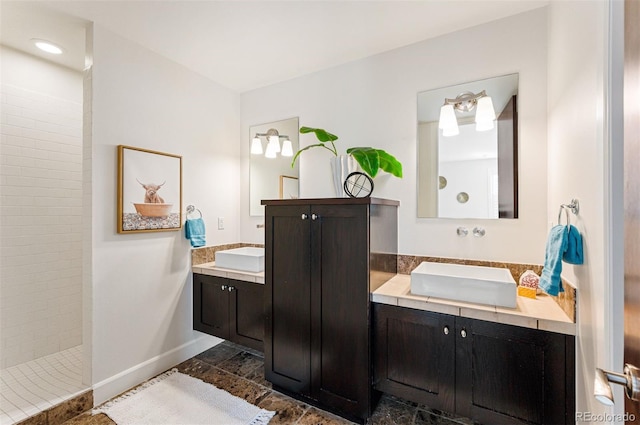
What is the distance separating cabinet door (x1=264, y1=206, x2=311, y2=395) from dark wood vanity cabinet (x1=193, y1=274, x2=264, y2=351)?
0.69ft

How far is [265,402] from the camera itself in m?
1.95

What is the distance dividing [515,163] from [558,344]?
1.09 meters

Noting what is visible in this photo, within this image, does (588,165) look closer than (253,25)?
Yes

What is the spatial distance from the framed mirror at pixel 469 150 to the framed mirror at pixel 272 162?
46.4 inches

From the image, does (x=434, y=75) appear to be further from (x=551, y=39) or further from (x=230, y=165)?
(x=230, y=165)

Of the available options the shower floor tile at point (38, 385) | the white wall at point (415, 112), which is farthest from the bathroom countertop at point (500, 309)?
the shower floor tile at point (38, 385)

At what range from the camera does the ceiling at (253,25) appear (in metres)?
1.77

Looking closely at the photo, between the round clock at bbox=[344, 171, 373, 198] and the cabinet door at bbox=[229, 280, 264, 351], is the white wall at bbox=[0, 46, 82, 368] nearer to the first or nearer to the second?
the cabinet door at bbox=[229, 280, 264, 351]

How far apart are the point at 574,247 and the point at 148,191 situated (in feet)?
8.76

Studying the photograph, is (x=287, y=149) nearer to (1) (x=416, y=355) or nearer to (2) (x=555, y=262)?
(1) (x=416, y=355)

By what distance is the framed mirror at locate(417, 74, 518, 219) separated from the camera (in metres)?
1.88

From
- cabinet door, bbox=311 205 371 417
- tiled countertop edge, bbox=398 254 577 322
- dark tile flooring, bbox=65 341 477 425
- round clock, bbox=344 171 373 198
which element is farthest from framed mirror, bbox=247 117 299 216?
dark tile flooring, bbox=65 341 477 425

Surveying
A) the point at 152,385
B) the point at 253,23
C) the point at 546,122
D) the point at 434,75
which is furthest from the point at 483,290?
the point at 152,385

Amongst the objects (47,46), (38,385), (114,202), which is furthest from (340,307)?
(47,46)
